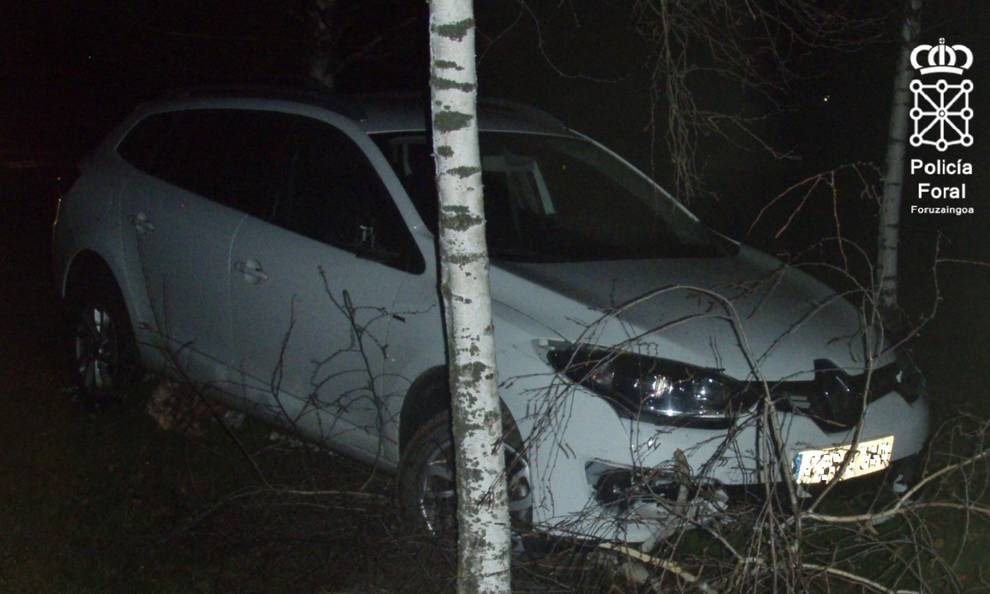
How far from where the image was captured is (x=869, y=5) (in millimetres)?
7902

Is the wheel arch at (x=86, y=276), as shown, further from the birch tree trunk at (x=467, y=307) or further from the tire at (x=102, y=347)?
the birch tree trunk at (x=467, y=307)

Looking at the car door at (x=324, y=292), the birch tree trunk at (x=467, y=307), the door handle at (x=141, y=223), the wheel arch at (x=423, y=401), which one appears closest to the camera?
the birch tree trunk at (x=467, y=307)

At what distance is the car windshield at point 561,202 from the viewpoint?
17.3 feet

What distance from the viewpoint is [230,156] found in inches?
243

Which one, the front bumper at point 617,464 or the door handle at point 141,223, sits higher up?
the door handle at point 141,223

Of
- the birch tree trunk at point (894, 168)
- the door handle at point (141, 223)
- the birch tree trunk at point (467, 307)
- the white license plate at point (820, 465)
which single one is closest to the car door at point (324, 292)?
the door handle at point (141, 223)

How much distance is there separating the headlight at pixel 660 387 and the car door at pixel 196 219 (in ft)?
7.14

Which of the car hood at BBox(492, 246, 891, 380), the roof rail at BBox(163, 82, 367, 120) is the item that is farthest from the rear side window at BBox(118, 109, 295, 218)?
the car hood at BBox(492, 246, 891, 380)

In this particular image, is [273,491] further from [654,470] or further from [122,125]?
[122,125]

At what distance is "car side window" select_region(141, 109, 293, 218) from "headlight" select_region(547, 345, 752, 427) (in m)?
2.12

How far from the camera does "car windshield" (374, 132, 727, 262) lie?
5258 millimetres

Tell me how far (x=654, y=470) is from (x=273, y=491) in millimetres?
1676

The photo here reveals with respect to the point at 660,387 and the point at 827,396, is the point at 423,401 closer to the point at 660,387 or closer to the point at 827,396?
the point at 660,387

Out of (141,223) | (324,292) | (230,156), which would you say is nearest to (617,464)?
(324,292)
